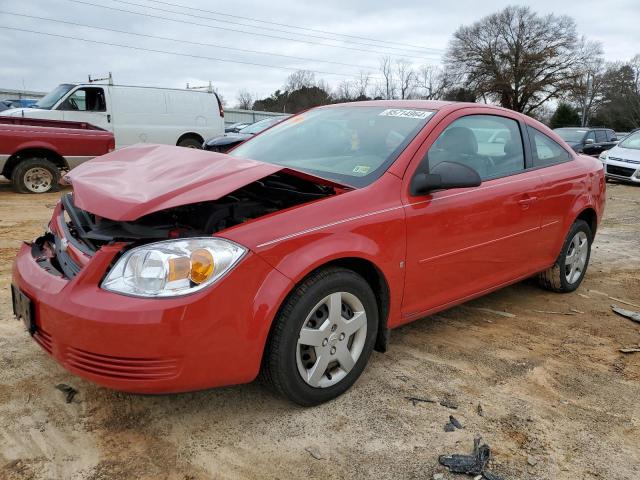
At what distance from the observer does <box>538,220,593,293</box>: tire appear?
4.36 metres

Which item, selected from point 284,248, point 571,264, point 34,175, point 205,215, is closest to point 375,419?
point 284,248

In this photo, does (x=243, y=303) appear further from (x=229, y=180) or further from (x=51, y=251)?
(x=51, y=251)

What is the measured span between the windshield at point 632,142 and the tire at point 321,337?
43.0 ft

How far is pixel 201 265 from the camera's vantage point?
2209 mm

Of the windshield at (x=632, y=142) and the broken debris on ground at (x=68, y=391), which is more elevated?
the windshield at (x=632, y=142)

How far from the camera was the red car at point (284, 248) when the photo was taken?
2186mm

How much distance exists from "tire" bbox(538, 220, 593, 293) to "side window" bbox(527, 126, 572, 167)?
1.95 ft

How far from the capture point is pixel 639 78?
61469 mm

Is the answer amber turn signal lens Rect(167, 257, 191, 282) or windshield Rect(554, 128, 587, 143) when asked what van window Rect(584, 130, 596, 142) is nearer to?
windshield Rect(554, 128, 587, 143)

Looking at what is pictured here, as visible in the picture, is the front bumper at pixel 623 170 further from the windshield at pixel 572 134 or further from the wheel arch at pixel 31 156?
the wheel arch at pixel 31 156

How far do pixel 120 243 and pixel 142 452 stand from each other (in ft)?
2.97

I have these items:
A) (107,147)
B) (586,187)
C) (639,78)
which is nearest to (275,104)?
(639,78)

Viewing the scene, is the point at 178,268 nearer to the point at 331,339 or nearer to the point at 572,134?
the point at 331,339

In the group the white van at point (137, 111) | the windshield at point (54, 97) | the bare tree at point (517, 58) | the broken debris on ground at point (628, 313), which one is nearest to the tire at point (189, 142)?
the white van at point (137, 111)
